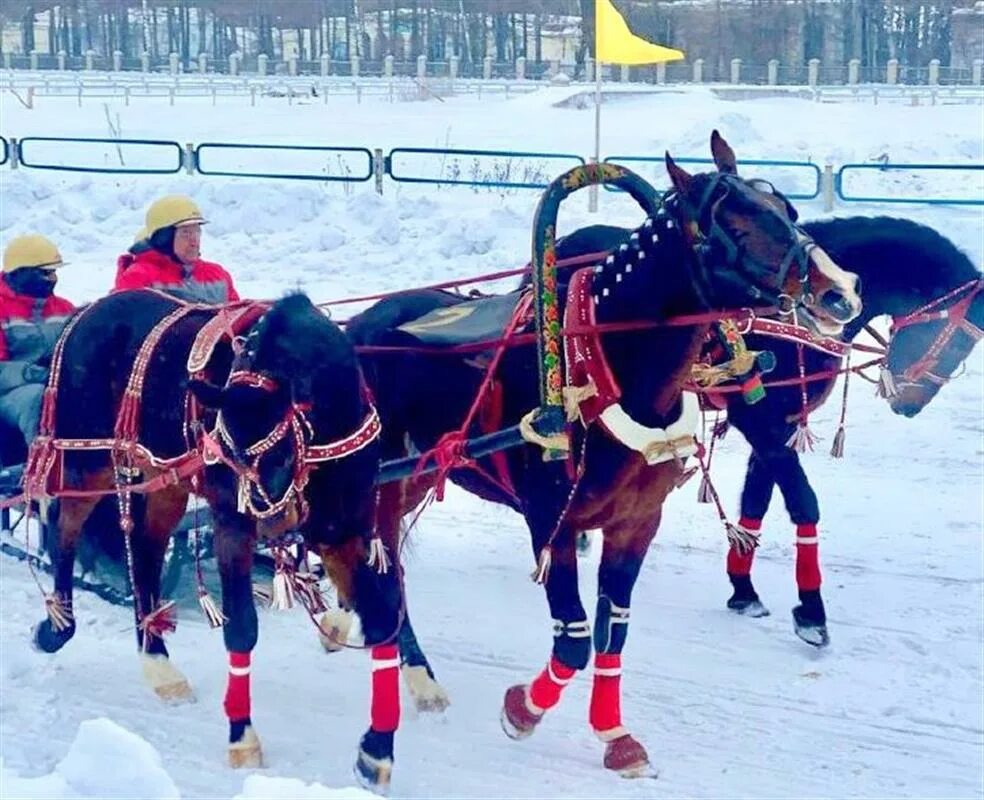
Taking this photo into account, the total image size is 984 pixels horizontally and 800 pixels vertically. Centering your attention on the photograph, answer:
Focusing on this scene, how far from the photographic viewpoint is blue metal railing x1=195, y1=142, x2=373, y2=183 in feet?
64.0

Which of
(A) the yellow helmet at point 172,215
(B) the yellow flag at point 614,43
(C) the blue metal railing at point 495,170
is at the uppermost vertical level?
(B) the yellow flag at point 614,43

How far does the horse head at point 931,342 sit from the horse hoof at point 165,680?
3669 mm

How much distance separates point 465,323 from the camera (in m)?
6.53

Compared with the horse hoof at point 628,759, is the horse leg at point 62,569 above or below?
above

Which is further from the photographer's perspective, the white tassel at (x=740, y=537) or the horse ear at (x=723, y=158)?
the white tassel at (x=740, y=537)

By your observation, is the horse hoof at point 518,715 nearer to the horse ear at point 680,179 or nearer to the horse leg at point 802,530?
the horse leg at point 802,530

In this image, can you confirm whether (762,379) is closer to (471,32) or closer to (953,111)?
(953,111)

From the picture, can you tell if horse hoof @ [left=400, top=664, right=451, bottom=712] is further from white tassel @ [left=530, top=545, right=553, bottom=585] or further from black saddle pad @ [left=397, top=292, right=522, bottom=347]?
black saddle pad @ [left=397, top=292, right=522, bottom=347]

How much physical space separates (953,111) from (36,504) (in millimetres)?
28052

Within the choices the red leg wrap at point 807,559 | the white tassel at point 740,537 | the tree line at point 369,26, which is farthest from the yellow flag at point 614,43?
the tree line at point 369,26

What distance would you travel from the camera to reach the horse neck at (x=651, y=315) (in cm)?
562

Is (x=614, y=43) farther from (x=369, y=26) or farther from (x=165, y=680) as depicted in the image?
(x=369, y=26)

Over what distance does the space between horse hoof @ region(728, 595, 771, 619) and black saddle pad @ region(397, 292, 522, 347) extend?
2.14 meters

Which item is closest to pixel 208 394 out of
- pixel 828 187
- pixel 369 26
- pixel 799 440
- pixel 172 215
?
pixel 172 215
